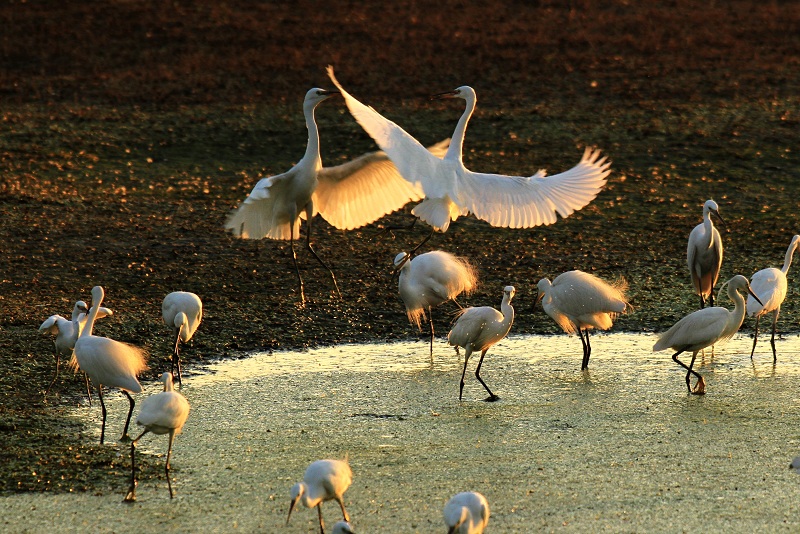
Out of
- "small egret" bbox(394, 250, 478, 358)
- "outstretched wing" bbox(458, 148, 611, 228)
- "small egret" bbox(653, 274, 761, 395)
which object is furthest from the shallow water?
"outstretched wing" bbox(458, 148, 611, 228)

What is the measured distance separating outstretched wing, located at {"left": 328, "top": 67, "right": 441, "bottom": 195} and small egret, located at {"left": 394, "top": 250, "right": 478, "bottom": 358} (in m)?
1.28

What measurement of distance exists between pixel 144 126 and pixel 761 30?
10.1 m

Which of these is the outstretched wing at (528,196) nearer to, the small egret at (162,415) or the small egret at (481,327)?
the small egret at (481,327)

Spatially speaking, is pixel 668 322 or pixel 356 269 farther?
pixel 356 269

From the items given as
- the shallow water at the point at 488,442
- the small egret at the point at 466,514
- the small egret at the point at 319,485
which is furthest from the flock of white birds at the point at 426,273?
the small egret at the point at 466,514

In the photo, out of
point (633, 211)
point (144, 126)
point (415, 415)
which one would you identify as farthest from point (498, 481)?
point (144, 126)

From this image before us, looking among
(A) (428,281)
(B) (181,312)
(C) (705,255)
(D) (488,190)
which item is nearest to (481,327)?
(D) (488,190)

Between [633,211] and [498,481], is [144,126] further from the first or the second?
[498,481]

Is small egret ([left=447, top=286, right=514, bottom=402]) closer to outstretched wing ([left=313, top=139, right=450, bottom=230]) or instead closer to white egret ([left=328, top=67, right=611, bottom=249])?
white egret ([left=328, top=67, right=611, bottom=249])

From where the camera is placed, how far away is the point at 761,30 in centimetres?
1875

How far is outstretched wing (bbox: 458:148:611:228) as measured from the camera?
6.99 meters

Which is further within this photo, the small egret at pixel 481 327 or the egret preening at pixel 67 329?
the small egret at pixel 481 327

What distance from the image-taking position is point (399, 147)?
22.1ft

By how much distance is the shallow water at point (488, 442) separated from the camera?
195 inches
